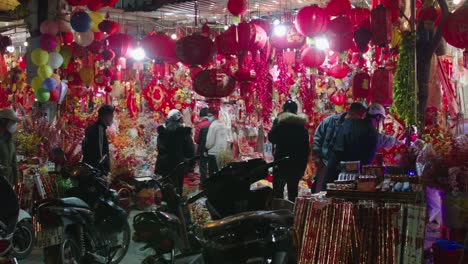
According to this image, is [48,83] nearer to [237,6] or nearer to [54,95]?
[54,95]

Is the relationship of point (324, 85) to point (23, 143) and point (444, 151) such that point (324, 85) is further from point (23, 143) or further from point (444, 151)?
point (444, 151)

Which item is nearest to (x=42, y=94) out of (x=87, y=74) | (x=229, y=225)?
(x=87, y=74)

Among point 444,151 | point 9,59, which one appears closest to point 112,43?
point 444,151

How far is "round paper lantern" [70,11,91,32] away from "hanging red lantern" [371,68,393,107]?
5181 millimetres

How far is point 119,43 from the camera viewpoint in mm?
9469

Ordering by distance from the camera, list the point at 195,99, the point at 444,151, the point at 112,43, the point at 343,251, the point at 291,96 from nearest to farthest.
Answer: the point at 343,251, the point at 444,151, the point at 112,43, the point at 291,96, the point at 195,99

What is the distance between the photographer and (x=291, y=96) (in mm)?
11719

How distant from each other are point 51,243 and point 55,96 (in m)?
5.56

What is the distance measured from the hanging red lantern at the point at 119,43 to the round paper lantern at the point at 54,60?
1023 mm

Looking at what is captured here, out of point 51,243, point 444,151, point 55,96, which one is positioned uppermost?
point 55,96

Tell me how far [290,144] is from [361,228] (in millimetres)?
3733

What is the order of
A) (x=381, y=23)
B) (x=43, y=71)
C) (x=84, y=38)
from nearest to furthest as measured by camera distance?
1. (x=381, y=23)
2. (x=43, y=71)
3. (x=84, y=38)

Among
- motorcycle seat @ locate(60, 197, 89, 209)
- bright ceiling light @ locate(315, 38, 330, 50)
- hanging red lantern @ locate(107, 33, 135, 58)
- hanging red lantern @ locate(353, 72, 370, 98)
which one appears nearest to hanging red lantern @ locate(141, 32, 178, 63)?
hanging red lantern @ locate(107, 33, 135, 58)

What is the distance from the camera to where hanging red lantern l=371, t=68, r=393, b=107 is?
7246 millimetres
